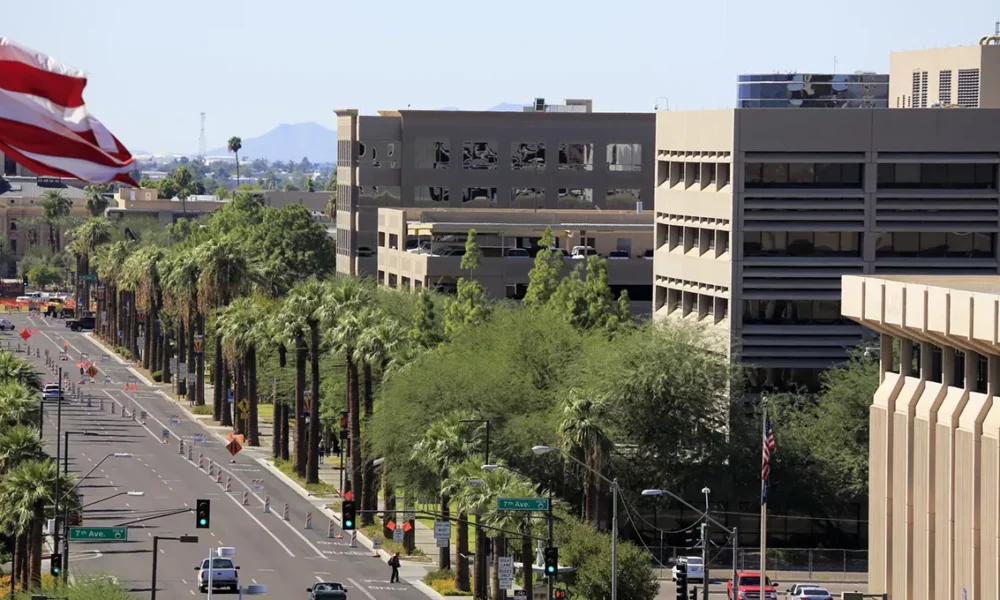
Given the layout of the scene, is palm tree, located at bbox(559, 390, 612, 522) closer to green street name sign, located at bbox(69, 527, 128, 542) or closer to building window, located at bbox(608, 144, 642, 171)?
green street name sign, located at bbox(69, 527, 128, 542)

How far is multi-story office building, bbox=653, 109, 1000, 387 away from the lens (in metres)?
95.5

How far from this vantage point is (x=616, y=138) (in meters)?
171

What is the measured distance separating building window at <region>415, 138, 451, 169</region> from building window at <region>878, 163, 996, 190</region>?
3054 inches

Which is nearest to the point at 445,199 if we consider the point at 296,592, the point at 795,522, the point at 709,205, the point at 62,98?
the point at 709,205

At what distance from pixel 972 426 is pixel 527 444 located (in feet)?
111

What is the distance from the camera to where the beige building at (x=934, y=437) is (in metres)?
55.3

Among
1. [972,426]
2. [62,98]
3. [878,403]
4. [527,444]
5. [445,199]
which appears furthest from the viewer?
[445,199]

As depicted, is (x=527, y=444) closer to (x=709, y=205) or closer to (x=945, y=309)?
(x=709, y=205)

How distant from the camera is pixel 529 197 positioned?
17050cm

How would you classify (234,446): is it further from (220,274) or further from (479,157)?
(479,157)

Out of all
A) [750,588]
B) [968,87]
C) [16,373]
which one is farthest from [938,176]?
[16,373]

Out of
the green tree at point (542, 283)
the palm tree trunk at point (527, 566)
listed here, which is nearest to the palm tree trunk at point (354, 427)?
the green tree at point (542, 283)

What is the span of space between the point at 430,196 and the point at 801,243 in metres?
76.5

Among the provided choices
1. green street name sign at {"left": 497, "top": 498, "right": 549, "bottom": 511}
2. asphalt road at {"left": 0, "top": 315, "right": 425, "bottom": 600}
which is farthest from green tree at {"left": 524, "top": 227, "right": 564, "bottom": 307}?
green street name sign at {"left": 497, "top": 498, "right": 549, "bottom": 511}
